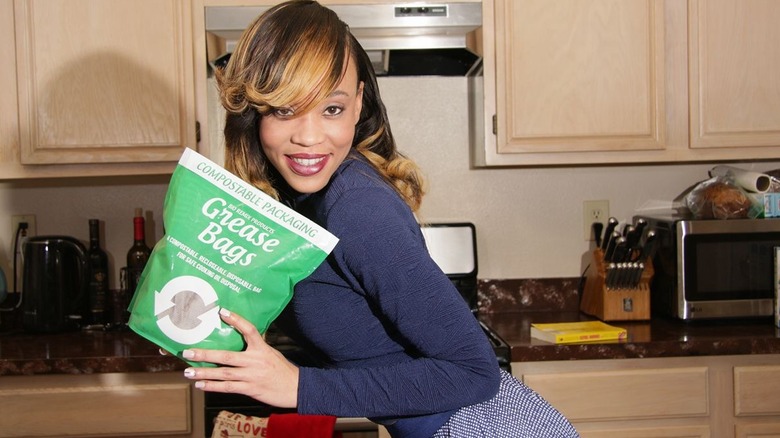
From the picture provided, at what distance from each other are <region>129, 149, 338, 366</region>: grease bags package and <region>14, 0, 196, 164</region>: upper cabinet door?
51.0 inches

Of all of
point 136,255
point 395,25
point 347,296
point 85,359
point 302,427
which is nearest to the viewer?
point 347,296

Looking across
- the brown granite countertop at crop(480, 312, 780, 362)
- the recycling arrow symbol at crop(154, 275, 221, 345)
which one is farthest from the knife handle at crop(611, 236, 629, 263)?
the recycling arrow symbol at crop(154, 275, 221, 345)

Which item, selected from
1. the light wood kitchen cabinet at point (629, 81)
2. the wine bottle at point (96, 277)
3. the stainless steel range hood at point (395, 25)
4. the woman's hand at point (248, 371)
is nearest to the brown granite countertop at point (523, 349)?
the wine bottle at point (96, 277)

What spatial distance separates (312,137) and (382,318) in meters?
0.24

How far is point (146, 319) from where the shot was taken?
3.01 feet

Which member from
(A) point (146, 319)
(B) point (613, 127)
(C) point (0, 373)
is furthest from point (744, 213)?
(C) point (0, 373)

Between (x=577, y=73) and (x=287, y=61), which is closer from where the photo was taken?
(x=287, y=61)

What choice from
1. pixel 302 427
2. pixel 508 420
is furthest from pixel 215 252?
pixel 302 427

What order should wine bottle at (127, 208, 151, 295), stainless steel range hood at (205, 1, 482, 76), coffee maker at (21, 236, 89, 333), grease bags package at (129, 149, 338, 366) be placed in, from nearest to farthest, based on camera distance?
grease bags package at (129, 149, 338, 366)
stainless steel range hood at (205, 1, 482, 76)
coffee maker at (21, 236, 89, 333)
wine bottle at (127, 208, 151, 295)

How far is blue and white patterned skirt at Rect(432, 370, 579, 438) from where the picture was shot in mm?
1034

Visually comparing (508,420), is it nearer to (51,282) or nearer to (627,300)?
(627,300)

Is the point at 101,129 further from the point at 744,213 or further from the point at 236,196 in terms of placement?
the point at 744,213

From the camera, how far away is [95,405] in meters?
1.95

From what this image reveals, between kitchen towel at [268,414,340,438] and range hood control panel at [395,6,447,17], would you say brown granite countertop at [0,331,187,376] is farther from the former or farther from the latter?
range hood control panel at [395,6,447,17]
